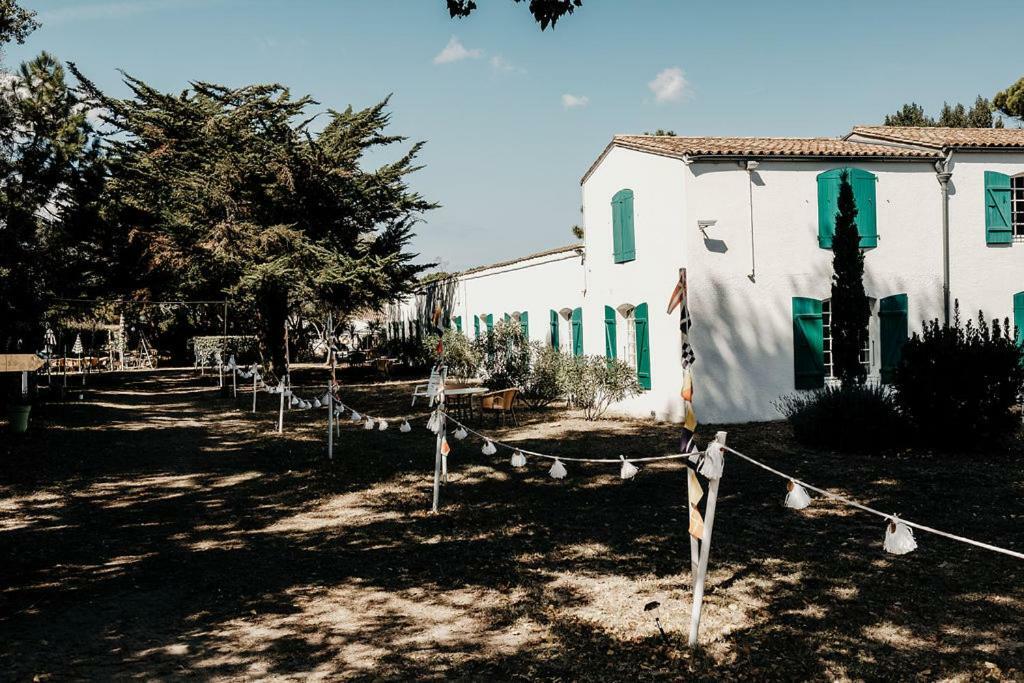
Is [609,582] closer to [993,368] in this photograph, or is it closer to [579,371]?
[993,368]

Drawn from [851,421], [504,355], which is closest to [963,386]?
[851,421]

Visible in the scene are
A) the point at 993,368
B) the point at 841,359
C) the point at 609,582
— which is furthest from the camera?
the point at 841,359

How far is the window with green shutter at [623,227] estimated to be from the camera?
54.3ft

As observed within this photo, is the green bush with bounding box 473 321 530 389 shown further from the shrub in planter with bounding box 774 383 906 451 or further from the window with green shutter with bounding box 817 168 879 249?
the shrub in planter with bounding box 774 383 906 451

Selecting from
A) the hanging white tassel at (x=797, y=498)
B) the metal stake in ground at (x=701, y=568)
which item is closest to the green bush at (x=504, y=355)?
the hanging white tassel at (x=797, y=498)

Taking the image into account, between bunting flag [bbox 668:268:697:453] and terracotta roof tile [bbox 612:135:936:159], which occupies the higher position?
terracotta roof tile [bbox 612:135:936:159]

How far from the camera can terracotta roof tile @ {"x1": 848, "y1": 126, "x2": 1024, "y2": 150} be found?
15789mm

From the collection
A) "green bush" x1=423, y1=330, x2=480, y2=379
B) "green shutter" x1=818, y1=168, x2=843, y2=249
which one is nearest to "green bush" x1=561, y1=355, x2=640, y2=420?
"green shutter" x1=818, y1=168, x2=843, y2=249

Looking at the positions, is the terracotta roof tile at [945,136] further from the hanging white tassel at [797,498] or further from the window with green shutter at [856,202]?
the hanging white tassel at [797,498]

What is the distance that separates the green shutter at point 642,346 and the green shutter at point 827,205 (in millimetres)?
3560

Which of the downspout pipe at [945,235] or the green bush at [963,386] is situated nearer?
the green bush at [963,386]

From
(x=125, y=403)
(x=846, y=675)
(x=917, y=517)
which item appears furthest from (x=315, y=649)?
(x=125, y=403)

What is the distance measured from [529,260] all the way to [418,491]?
13591 millimetres

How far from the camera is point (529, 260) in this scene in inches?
886
